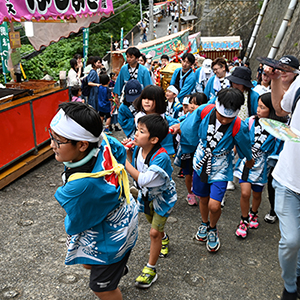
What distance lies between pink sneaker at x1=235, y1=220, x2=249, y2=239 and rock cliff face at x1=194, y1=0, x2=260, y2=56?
24.3 metres

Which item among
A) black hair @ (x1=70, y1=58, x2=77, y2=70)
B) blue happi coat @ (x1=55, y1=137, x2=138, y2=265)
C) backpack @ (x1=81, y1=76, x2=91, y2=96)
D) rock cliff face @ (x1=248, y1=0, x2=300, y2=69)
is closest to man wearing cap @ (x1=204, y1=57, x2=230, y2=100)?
blue happi coat @ (x1=55, y1=137, x2=138, y2=265)

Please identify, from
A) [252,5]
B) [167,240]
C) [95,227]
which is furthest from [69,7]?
[252,5]

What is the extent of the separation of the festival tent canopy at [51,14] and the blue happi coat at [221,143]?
4031 mm

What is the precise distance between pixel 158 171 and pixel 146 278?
106cm

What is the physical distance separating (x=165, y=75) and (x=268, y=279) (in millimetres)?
6944

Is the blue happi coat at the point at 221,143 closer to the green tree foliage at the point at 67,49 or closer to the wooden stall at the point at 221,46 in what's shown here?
the green tree foliage at the point at 67,49

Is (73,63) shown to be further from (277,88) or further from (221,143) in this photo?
(277,88)

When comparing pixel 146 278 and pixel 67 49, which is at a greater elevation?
pixel 146 278

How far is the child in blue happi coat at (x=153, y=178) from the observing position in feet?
9.42

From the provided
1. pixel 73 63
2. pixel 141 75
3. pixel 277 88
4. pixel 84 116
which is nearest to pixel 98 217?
pixel 84 116

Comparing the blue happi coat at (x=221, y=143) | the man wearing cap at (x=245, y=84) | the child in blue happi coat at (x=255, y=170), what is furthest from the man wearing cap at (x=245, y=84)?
the blue happi coat at (x=221, y=143)

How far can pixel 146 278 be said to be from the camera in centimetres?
303

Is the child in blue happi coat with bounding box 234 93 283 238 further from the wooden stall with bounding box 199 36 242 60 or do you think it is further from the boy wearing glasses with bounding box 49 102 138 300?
the wooden stall with bounding box 199 36 242 60

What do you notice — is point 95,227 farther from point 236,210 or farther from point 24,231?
point 236,210
